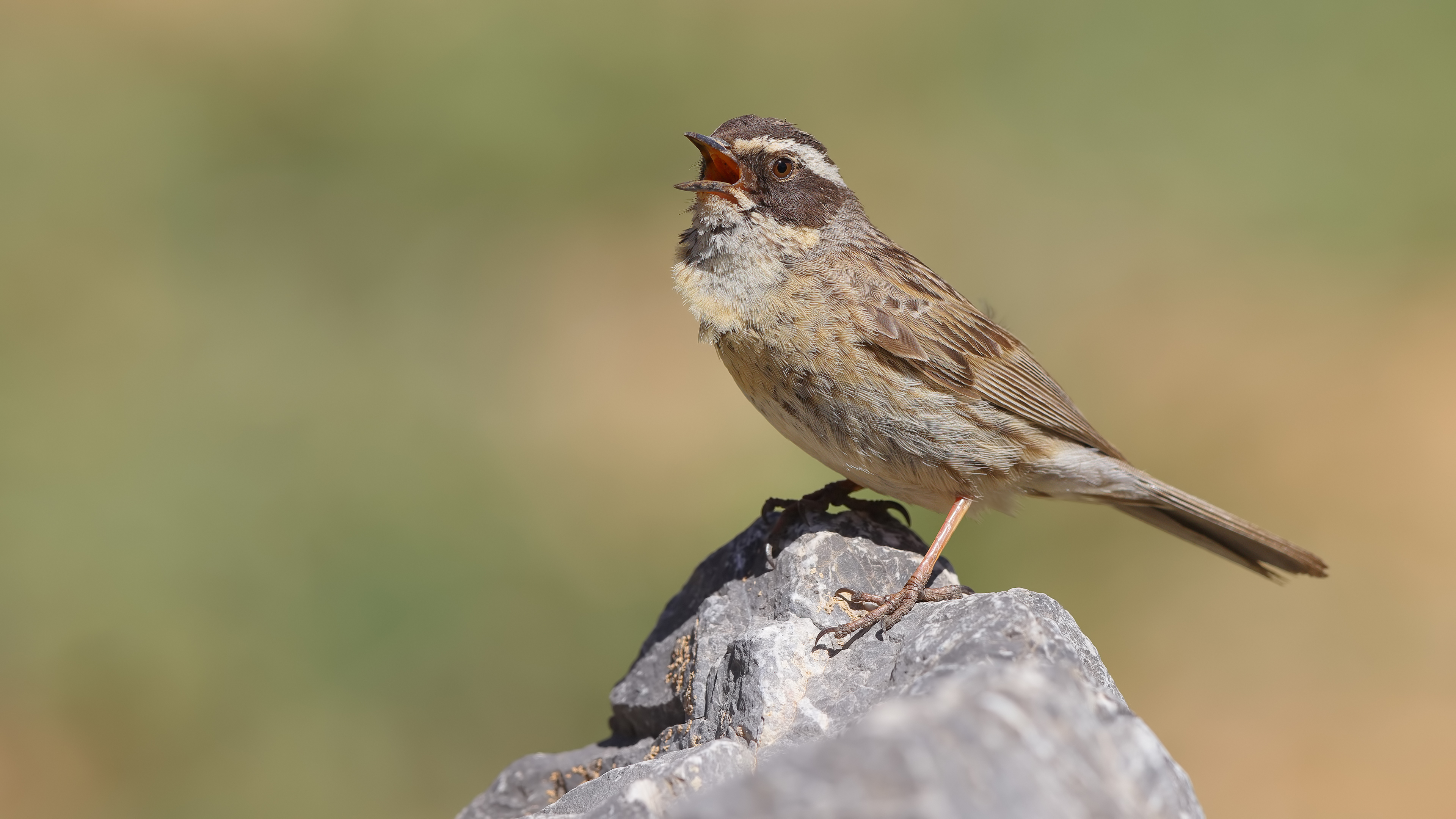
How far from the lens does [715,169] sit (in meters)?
5.05

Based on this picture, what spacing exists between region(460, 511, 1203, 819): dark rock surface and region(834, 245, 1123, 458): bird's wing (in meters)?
0.70

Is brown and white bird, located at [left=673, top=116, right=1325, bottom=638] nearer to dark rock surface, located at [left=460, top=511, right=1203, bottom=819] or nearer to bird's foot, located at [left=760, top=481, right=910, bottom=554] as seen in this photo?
bird's foot, located at [left=760, top=481, right=910, bottom=554]

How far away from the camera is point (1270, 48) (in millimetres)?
12820

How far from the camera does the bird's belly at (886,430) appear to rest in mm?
4676

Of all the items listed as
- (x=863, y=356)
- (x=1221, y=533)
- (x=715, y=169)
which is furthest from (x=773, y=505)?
(x=1221, y=533)

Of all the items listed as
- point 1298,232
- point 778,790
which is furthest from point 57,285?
point 1298,232

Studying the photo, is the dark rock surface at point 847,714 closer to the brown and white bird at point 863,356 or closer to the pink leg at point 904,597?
the pink leg at point 904,597

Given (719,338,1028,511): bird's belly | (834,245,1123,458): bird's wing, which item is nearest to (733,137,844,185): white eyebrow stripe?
(834,245,1123,458): bird's wing

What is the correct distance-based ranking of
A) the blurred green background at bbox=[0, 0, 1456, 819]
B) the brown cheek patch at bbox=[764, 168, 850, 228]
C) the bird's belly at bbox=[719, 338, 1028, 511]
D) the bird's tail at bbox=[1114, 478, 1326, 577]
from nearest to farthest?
1. the bird's belly at bbox=[719, 338, 1028, 511]
2. the brown cheek patch at bbox=[764, 168, 850, 228]
3. the bird's tail at bbox=[1114, 478, 1326, 577]
4. the blurred green background at bbox=[0, 0, 1456, 819]

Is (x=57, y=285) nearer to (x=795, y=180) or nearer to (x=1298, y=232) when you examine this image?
(x=795, y=180)

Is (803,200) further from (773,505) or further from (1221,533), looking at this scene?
(1221,533)

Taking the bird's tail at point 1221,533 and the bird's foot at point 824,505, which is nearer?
the bird's foot at point 824,505

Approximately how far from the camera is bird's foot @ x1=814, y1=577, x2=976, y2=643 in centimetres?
402

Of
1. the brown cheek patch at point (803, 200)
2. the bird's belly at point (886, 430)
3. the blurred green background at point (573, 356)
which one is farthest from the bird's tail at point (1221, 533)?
the blurred green background at point (573, 356)
